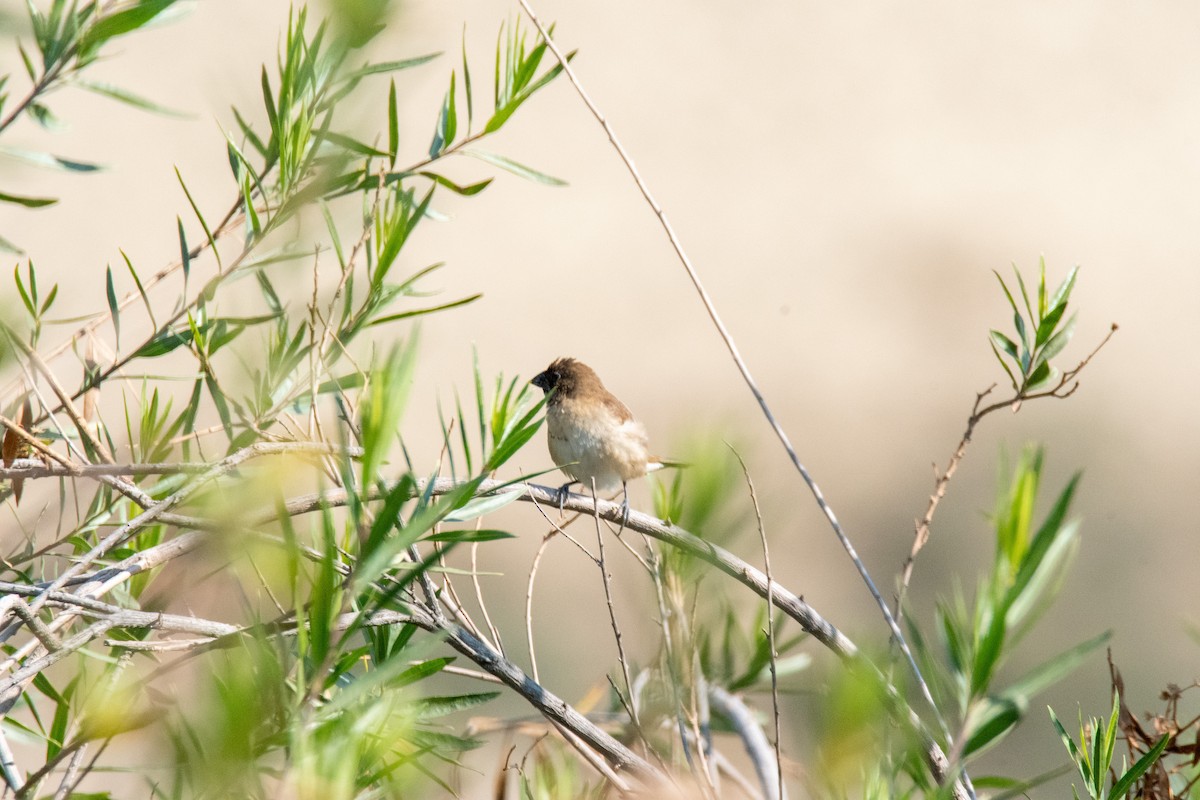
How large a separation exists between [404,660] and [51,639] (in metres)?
0.44

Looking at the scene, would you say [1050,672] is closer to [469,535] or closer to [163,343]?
[469,535]

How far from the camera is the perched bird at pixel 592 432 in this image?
381 cm

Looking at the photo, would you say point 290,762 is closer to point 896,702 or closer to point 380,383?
point 380,383

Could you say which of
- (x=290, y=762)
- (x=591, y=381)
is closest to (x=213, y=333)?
(x=290, y=762)

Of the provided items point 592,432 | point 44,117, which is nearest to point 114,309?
point 44,117

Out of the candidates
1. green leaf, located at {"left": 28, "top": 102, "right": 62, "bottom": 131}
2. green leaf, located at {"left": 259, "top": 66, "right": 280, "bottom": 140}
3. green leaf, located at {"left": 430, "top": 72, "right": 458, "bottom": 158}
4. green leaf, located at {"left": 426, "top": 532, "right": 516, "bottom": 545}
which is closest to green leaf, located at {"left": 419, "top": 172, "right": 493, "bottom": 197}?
green leaf, located at {"left": 430, "top": 72, "right": 458, "bottom": 158}

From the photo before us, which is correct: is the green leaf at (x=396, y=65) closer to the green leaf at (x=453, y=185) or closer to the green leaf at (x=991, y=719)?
the green leaf at (x=453, y=185)

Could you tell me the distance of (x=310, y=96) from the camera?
1532 mm

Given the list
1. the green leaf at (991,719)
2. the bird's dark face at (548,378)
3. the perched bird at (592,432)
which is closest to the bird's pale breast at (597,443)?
the perched bird at (592,432)

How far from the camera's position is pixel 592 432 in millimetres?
3812

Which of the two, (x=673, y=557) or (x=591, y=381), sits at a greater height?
(x=591, y=381)

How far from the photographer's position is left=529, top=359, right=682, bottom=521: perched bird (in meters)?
3.81

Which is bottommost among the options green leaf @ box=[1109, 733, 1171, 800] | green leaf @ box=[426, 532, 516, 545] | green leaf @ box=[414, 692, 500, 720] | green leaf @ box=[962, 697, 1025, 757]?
green leaf @ box=[414, 692, 500, 720]

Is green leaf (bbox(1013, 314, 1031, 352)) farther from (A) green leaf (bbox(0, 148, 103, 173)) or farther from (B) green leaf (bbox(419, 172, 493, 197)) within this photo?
(A) green leaf (bbox(0, 148, 103, 173))
